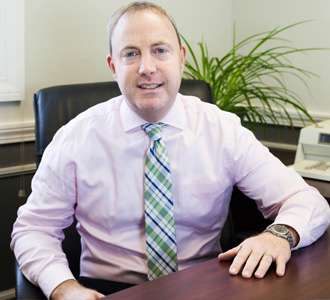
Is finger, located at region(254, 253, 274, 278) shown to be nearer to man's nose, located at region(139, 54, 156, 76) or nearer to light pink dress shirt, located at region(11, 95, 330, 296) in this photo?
light pink dress shirt, located at region(11, 95, 330, 296)

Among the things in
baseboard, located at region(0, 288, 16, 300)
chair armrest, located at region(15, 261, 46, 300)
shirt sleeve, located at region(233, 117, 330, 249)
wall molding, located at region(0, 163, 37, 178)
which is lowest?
baseboard, located at region(0, 288, 16, 300)

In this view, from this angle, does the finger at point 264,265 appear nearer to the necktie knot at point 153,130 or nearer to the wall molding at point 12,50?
the necktie knot at point 153,130

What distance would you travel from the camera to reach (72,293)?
1.32m

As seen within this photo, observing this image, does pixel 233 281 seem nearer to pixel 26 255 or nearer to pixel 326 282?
pixel 326 282

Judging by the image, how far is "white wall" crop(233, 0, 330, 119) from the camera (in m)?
2.56

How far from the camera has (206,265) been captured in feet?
3.83

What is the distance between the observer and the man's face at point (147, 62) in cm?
152

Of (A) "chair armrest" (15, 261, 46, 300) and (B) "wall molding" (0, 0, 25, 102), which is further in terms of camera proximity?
(B) "wall molding" (0, 0, 25, 102)

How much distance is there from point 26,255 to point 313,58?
1783 millimetres

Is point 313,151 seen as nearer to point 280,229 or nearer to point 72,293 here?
point 280,229

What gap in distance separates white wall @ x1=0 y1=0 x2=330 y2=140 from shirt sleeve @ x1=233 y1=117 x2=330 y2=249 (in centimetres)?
98

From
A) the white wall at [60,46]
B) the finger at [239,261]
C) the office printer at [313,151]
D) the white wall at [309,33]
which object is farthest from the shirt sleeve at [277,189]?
the white wall at [309,33]

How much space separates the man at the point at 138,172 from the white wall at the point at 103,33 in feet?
2.25

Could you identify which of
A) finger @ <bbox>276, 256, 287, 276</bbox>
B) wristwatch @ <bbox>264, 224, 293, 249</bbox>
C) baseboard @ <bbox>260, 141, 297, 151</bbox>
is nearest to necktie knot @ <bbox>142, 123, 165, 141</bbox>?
wristwatch @ <bbox>264, 224, 293, 249</bbox>
